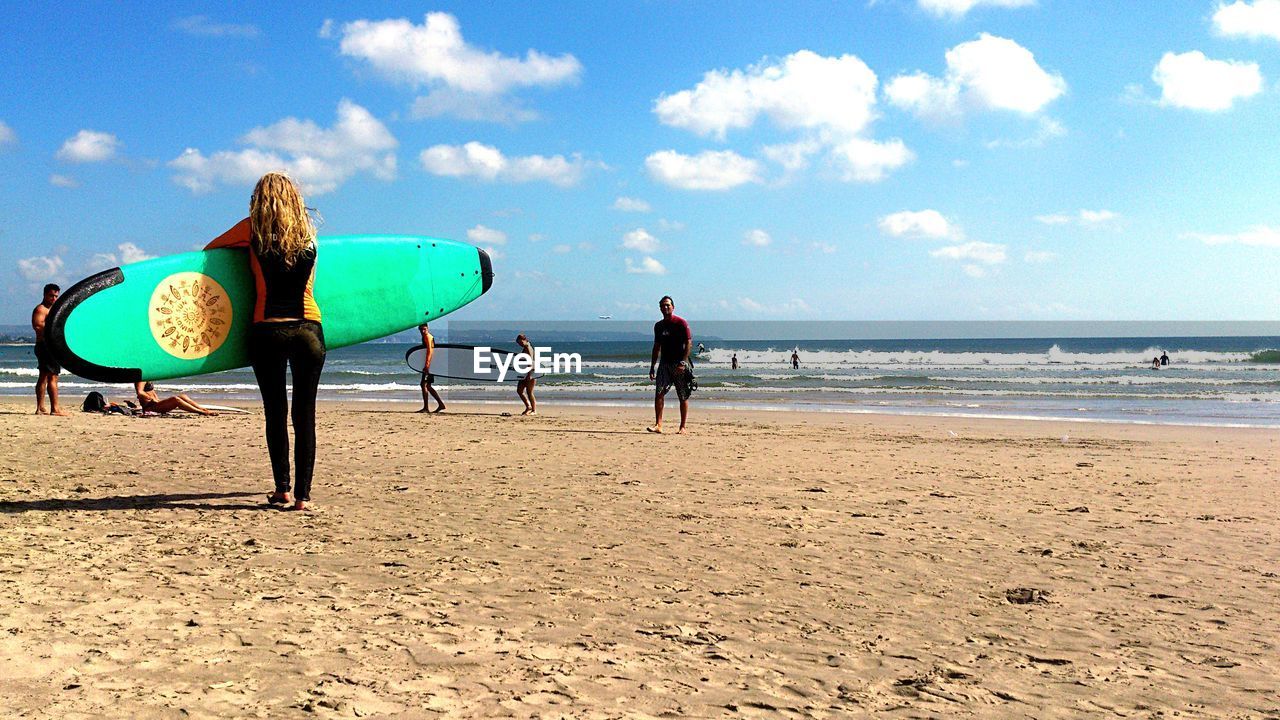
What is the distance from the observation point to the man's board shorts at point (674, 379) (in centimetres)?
1112

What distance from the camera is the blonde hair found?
5074 mm

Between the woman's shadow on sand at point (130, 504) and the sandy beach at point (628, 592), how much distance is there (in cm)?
4

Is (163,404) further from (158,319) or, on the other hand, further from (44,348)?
(158,319)

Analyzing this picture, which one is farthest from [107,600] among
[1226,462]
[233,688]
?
[1226,462]

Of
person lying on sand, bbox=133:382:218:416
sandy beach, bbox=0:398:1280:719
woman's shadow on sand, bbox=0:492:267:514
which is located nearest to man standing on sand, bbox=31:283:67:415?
person lying on sand, bbox=133:382:218:416

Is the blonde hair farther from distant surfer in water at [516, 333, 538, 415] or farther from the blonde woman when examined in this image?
distant surfer in water at [516, 333, 538, 415]

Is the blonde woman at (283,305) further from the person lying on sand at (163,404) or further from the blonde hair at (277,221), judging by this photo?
the person lying on sand at (163,404)

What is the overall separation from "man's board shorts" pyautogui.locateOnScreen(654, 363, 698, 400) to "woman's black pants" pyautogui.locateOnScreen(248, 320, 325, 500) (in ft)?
19.6

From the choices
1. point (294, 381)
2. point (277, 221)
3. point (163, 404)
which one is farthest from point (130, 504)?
point (163, 404)

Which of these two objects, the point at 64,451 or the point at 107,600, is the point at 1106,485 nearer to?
the point at 107,600

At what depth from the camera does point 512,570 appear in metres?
4.18

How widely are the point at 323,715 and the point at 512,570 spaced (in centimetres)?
167

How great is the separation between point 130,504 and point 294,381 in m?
1.37

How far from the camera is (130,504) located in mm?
5668
